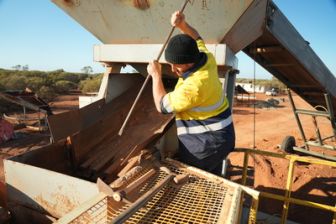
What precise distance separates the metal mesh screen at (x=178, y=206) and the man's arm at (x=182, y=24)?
145 centimetres

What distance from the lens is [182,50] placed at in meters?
2.46

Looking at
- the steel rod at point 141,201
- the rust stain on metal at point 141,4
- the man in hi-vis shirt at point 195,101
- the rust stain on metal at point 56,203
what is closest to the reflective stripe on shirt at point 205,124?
the man in hi-vis shirt at point 195,101

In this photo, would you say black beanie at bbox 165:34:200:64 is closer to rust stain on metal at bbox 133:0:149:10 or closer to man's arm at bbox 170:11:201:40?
man's arm at bbox 170:11:201:40

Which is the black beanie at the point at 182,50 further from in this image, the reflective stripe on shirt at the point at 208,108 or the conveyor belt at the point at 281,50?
the conveyor belt at the point at 281,50

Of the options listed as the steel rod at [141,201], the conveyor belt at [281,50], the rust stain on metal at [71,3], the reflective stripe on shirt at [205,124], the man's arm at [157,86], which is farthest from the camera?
the rust stain on metal at [71,3]

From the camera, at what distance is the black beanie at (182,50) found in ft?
8.07

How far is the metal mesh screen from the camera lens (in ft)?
6.32

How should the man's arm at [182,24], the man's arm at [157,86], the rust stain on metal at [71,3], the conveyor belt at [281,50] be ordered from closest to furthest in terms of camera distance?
the man's arm at [157,86], the man's arm at [182,24], the conveyor belt at [281,50], the rust stain on metal at [71,3]

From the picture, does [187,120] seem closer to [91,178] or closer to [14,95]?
[91,178]

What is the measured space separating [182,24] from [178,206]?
1786mm

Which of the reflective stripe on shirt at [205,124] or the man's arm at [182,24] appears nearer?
the reflective stripe on shirt at [205,124]

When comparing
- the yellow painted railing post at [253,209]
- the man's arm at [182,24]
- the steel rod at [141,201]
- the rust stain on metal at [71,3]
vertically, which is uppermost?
the rust stain on metal at [71,3]

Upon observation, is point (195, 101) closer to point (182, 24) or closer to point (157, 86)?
point (157, 86)

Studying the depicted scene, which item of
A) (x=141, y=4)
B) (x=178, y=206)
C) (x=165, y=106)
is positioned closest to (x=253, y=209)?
(x=178, y=206)
